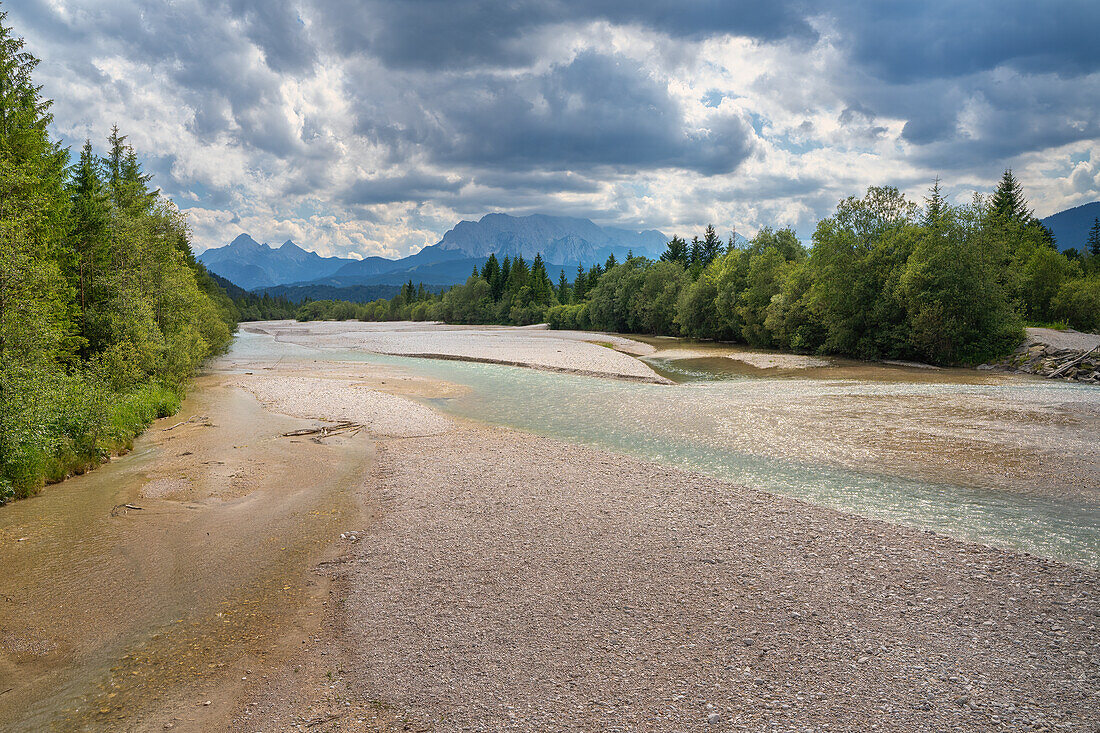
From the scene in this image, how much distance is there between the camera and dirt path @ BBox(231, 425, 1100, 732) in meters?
5.95

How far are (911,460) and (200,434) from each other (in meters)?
25.4

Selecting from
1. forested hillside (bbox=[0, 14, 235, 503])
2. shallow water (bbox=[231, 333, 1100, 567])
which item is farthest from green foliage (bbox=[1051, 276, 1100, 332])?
forested hillside (bbox=[0, 14, 235, 503])

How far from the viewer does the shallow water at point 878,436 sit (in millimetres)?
12359

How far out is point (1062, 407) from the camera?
2427 cm

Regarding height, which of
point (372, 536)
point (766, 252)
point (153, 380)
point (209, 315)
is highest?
point (766, 252)

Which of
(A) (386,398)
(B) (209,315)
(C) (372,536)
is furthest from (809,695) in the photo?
(B) (209,315)

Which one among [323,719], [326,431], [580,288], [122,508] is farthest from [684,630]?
[580,288]

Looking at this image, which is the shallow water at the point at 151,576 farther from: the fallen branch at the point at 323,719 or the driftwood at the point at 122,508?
the fallen branch at the point at 323,719

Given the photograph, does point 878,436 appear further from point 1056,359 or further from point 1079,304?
point 1079,304

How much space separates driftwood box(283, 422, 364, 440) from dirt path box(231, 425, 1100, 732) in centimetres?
1020

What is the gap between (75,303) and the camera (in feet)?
78.2

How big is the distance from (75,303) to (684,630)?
28.9 m

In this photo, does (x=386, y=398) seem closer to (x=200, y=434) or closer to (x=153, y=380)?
(x=200, y=434)

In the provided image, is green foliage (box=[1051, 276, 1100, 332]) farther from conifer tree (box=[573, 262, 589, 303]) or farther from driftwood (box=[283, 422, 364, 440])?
conifer tree (box=[573, 262, 589, 303])
